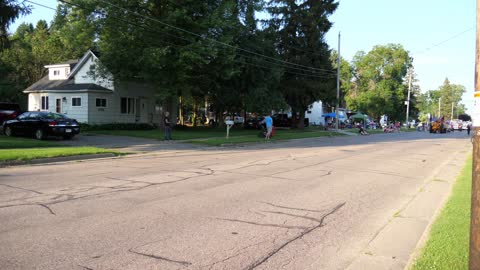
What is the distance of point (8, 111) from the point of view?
107ft

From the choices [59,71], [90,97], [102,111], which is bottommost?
[102,111]

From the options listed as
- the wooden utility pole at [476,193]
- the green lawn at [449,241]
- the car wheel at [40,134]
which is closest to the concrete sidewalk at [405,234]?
the green lawn at [449,241]

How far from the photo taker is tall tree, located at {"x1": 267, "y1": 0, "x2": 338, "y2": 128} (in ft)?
146

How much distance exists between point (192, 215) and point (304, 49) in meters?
39.9

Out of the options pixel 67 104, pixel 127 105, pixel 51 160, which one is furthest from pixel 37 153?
pixel 127 105

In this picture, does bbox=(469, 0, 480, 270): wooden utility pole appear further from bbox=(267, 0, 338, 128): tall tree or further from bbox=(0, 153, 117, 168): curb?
bbox=(267, 0, 338, 128): tall tree

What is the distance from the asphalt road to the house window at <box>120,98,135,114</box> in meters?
24.5

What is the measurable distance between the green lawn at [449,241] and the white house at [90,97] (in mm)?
29451

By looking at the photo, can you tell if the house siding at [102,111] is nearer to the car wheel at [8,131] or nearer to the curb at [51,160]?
the car wheel at [8,131]

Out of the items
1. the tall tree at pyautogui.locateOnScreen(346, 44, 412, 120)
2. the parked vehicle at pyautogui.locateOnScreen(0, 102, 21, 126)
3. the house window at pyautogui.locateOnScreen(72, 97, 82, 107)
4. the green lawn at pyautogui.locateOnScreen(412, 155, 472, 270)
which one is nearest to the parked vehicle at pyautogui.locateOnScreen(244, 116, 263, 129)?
the house window at pyautogui.locateOnScreen(72, 97, 82, 107)

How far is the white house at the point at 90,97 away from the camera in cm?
3541

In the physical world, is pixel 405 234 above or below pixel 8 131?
below

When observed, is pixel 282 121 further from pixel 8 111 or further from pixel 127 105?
pixel 8 111

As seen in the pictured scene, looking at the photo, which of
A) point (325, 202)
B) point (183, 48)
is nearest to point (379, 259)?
point (325, 202)
